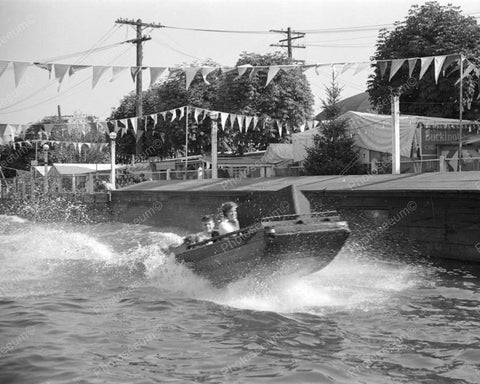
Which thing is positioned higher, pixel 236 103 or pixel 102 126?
pixel 236 103

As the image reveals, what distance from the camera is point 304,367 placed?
605 centimetres

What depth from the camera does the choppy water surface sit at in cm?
596

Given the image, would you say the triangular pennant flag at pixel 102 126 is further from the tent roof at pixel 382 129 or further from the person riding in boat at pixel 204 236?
the person riding in boat at pixel 204 236

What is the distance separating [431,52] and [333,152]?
6713 millimetres

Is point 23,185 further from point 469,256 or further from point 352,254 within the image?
point 469,256

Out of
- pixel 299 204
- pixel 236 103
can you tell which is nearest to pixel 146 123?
pixel 236 103

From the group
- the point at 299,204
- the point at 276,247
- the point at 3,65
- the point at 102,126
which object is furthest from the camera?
the point at 102,126

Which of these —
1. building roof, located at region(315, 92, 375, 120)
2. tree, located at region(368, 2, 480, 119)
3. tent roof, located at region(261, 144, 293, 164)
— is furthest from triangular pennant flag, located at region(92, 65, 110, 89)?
building roof, located at region(315, 92, 375, 120)

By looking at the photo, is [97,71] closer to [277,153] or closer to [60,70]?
[60,70]

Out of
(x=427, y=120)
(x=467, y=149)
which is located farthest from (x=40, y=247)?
(x=467, y=149)

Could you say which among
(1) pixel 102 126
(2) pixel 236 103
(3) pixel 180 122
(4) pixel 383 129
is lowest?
(4) pixel 383 129

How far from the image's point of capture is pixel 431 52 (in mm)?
25297

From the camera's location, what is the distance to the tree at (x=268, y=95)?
2899cm

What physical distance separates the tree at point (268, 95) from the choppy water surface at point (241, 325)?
17744 mm
